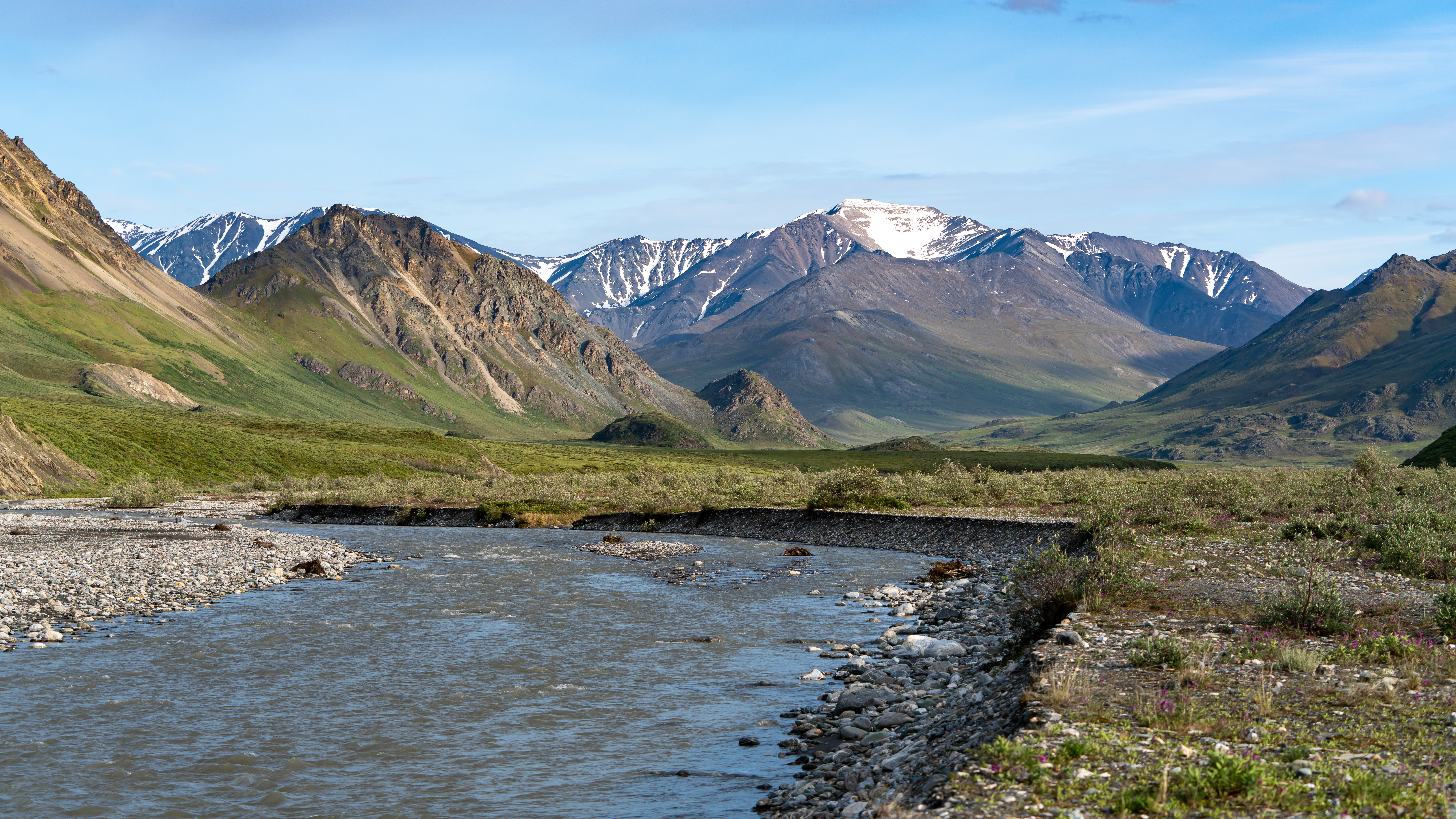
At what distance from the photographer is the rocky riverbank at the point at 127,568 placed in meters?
29.3

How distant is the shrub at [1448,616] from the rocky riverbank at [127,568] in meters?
31.3

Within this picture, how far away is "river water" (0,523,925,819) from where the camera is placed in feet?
49.4

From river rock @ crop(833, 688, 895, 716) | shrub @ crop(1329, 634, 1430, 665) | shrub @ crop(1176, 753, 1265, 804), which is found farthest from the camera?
river rock @ crop(833, 688, 895, 716)

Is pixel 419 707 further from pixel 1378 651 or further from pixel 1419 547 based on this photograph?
pixel 1419 547

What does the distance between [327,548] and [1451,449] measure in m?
98.1

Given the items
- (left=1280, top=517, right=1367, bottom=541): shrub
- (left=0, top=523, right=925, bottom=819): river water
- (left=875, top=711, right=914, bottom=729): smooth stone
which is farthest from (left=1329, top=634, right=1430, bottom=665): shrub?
(left=1280, top=517, right=1367, bottom=541): shrub

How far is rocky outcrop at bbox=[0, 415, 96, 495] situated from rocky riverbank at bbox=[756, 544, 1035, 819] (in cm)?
9851

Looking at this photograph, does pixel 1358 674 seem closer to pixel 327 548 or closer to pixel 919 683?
pixel 919 683

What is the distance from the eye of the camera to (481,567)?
46.5 m

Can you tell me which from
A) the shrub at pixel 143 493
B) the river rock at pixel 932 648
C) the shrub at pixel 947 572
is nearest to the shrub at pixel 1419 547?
the river rock at pixel 932 648

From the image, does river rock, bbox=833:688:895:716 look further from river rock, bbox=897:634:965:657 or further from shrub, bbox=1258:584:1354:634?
shrub, bbox=1258:584:1354:634

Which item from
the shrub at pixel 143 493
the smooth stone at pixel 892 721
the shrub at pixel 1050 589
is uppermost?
the shrub at pixel 1050 589

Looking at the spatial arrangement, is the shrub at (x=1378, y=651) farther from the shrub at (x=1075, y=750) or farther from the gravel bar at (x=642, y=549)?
the gravel bar at (x=642, y=549)

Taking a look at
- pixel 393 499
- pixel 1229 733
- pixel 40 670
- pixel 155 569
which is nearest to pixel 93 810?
pixel 40 670
